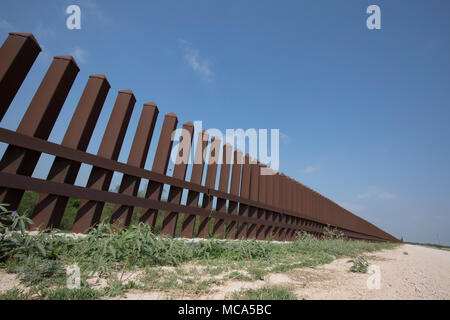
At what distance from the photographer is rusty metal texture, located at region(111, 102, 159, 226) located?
2.90 metres

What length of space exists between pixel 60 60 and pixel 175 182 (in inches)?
78.9

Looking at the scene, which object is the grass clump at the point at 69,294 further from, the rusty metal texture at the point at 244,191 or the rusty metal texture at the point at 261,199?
the rusty metal texture at the point at 261,199

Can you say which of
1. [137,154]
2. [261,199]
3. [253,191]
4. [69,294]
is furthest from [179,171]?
[261,199]

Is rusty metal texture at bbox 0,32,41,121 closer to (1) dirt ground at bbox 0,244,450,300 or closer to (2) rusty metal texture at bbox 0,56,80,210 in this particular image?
(2) rusty metal texture at bbox 0,56,80,210

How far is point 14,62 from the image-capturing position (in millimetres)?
2166

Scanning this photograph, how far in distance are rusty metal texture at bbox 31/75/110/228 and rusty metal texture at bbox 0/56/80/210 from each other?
7.1 inches

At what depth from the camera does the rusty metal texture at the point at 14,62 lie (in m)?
2.11

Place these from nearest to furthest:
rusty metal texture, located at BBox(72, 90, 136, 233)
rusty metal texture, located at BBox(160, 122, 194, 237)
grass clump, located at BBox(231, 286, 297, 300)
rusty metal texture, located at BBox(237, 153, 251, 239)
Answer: grass clump, located at BBox(231, 286, 297, 300) → rusty metal texture, located at BBox(72, 90, 136, 233) → rusty metal texture, located at BBox(160, 122, 194, 237) → rusty metal texture, located at BBox(237, 153, 251, 239)

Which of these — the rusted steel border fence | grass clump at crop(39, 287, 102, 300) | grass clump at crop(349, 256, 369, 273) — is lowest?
grass clump at crop(39, 287, 102, 300)

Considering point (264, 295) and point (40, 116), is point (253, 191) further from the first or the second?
point (40, 116)

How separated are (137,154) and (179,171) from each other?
0.78 metres

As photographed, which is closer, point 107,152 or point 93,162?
point 93,162

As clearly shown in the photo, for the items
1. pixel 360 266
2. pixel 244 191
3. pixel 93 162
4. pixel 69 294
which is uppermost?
pixel 244 191

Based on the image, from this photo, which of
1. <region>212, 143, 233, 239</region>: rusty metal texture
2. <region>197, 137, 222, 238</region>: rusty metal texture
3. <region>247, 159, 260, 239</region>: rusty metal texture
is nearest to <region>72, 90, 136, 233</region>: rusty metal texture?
<region>197, 137, 222, 238</region>: rusty metal texture
